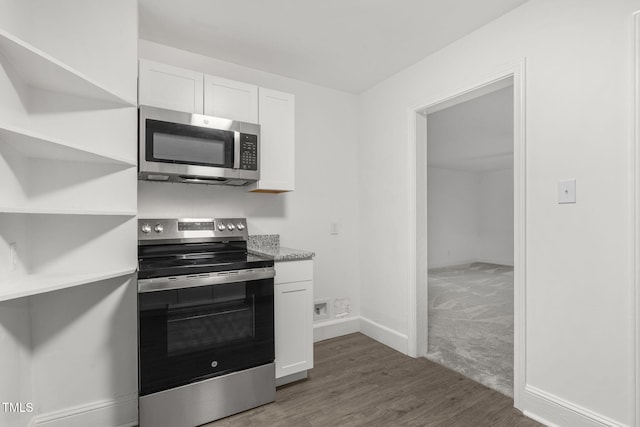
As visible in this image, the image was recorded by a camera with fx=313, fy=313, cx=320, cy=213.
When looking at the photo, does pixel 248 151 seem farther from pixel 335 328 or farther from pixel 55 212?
pixel 335 328

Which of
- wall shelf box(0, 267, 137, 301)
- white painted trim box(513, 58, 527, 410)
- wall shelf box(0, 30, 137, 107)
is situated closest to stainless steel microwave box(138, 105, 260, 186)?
wall shelf box(0, 30, 137, 107)

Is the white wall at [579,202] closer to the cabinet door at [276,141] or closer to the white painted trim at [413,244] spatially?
the white painted trim at [413,244]

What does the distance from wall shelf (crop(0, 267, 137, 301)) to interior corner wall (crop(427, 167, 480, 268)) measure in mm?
7137

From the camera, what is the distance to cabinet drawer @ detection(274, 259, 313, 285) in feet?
7.40

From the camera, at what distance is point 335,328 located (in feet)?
10.6

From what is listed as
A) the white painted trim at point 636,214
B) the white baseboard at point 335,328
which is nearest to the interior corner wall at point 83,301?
the white baseboard at point 335,328

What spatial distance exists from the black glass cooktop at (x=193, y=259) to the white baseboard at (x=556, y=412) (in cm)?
182

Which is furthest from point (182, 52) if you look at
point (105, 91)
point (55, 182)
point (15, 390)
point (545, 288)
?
point (545, 288)

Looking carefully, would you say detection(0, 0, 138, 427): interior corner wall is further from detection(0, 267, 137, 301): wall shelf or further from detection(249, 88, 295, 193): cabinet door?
detection(249, 88, 295, 193): cabinet door

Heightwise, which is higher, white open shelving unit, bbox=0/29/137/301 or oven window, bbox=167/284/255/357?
white open shelving unit, bbox=0/29/137/301

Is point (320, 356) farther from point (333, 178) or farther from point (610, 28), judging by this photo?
point (610, 28)

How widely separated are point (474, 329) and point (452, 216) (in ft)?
17.8

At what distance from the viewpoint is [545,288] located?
6.15 ft

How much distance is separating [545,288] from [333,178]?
2.06m
